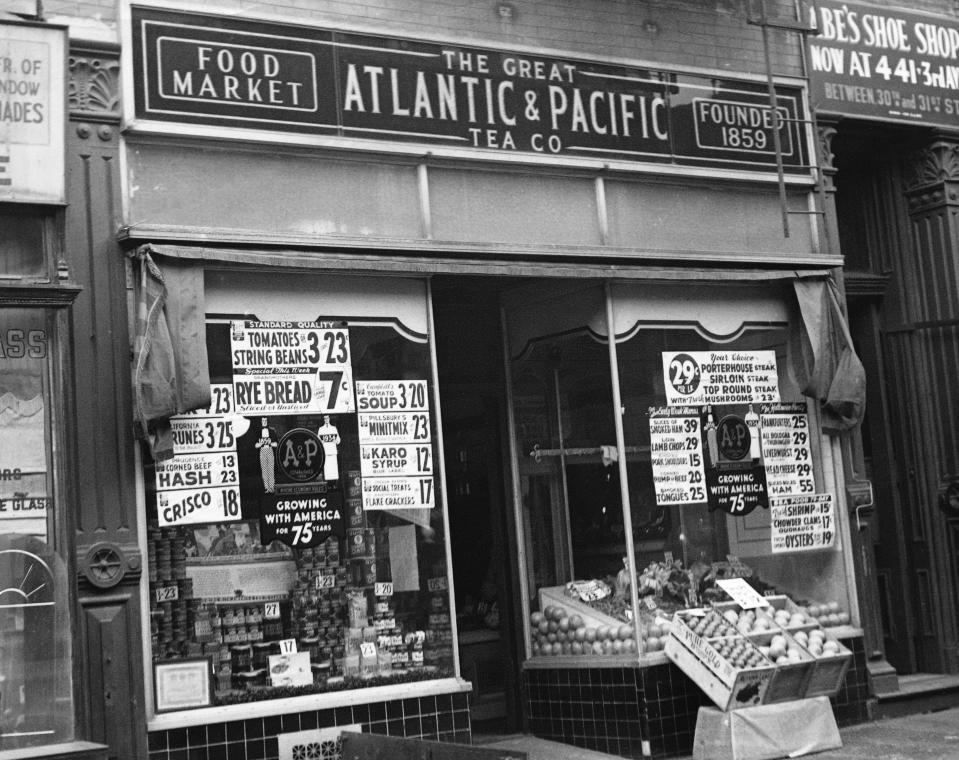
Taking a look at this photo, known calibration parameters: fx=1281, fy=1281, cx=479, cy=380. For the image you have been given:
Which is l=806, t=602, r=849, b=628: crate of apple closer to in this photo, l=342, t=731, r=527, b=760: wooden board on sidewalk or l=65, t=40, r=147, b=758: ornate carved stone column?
l=342, t=731, r=527, b=760: wooden board on sidewalk

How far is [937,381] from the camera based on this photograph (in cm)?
1220

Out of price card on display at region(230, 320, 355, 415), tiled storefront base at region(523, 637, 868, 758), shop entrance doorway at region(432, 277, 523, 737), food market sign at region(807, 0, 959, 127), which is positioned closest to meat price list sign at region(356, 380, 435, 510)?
price card on display at region(230, 320, 355, 415)

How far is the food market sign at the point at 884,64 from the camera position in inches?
457

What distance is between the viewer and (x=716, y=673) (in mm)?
9141

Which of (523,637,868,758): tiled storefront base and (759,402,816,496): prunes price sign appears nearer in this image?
(523,637,868,758): tiled storefront base

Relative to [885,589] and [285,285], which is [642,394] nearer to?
[285,285]

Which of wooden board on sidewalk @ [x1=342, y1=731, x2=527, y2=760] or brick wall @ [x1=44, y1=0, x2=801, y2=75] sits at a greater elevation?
brick wall @ [x1=44, y1=0, x2=801, y2=75]

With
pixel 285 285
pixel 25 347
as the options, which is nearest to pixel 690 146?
pixel 285 285

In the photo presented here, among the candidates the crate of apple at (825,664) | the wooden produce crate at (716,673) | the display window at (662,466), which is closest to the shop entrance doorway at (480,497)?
the display window at (662,466)

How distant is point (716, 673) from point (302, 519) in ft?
10.3

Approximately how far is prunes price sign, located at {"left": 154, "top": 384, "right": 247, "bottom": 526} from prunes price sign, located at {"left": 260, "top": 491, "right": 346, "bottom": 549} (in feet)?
0.77

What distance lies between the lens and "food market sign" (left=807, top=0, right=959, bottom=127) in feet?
38.1

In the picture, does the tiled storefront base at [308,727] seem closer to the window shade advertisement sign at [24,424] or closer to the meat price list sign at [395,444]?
the meat price list sign at [395,444]

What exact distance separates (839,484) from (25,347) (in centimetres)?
673
